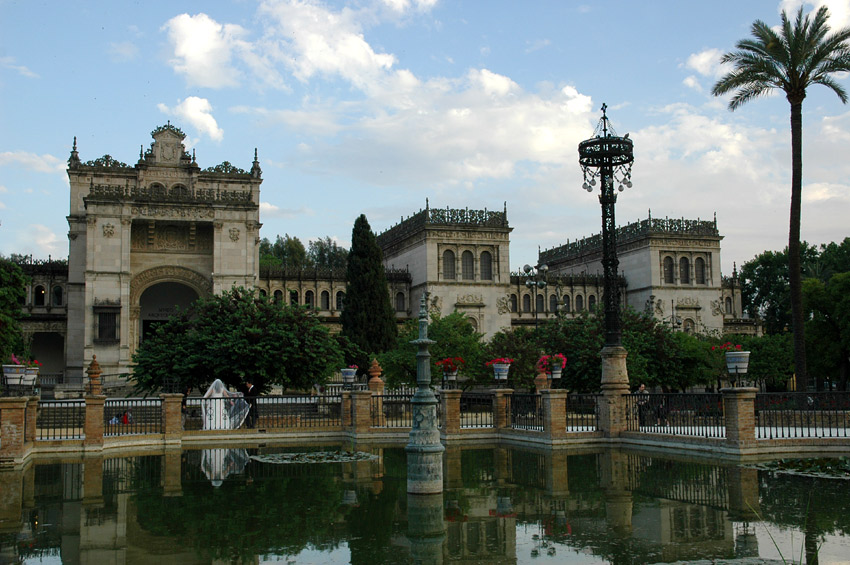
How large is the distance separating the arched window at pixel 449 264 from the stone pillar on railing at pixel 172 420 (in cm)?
2727

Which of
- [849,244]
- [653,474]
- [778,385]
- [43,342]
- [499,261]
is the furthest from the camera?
[849,244]

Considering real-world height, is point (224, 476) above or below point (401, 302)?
below

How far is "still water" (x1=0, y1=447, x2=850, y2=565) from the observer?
8633 millimetres

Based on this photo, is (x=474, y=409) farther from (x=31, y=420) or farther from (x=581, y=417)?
(x=31, y=420)

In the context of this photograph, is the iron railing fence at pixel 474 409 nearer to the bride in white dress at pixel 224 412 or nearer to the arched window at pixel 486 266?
the bride in white dress at pixel 224 412

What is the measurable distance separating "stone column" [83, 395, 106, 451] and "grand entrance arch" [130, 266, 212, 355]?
1792 cm

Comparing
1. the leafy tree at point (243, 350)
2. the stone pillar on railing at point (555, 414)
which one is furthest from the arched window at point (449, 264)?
the stone pillar on railing at point (555, 414)

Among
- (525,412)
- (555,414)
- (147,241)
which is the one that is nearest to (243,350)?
(525,412)

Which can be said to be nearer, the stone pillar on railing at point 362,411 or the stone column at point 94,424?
the stone column at point 94,424

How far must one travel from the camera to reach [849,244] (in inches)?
2509

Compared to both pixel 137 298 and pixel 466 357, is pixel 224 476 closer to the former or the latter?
pixel 466 357

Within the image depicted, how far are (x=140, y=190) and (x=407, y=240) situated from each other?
1690 centimetres

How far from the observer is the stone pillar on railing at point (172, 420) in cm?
2247

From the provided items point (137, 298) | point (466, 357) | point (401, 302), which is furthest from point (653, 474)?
point (401, 302)
